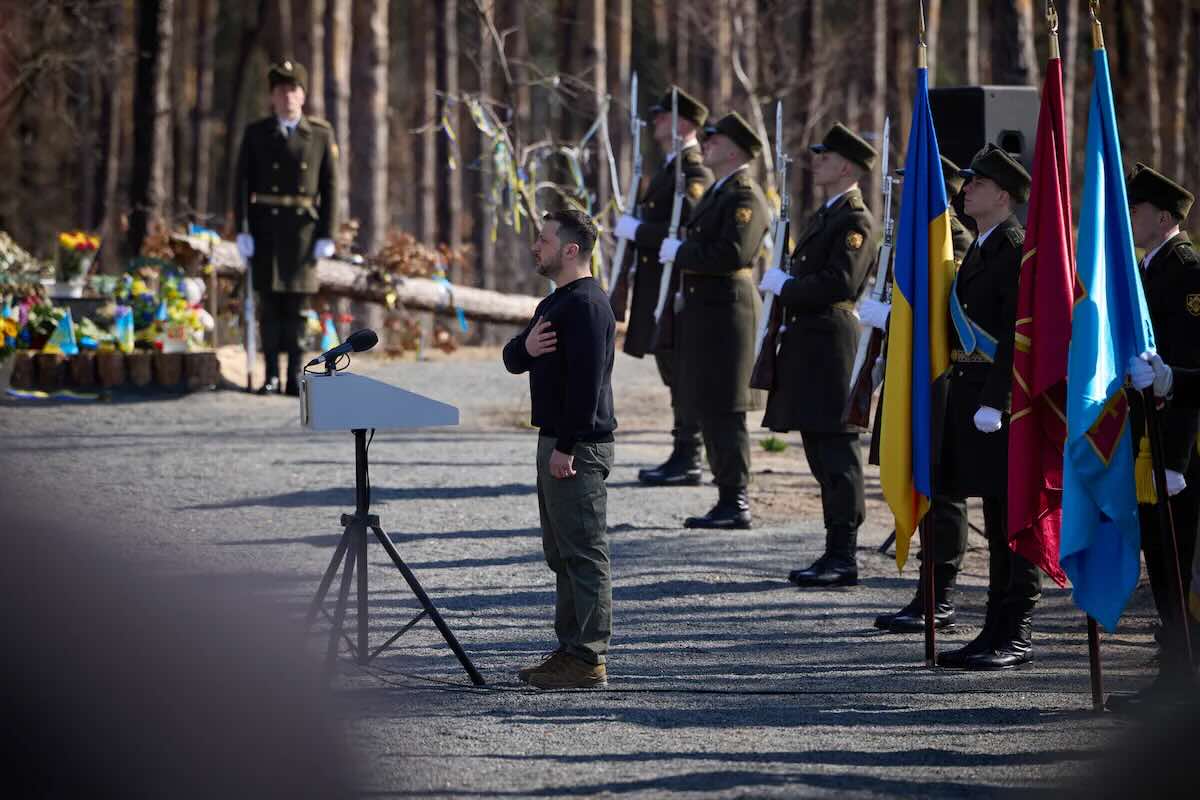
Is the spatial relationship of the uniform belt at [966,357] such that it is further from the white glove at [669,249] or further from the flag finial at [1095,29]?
the white glove at [669,249]

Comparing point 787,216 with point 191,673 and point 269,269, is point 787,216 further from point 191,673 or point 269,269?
point 269,269

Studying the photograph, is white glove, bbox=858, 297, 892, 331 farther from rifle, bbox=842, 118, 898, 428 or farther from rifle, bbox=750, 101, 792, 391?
rifle, bbox=750, 101, 792, 391

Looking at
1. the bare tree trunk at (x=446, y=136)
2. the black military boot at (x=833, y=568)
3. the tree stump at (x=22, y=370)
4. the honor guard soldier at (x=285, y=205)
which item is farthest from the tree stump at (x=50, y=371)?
the bare tree trunk at (x=446, y=136)

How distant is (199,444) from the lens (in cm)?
1180

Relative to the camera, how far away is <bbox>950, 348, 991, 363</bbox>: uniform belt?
22.1 feet

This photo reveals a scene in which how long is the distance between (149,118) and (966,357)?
16350mm

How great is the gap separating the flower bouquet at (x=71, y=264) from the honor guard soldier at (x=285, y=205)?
1801 millimetres

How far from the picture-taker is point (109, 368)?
551 inches

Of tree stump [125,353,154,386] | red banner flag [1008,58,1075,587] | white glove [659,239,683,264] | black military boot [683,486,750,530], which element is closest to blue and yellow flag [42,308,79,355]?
tree stump [125,353,154,386]

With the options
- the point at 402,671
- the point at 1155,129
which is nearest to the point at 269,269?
the point at 402,671

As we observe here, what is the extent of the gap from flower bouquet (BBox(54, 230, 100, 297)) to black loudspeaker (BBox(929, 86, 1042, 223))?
8.17m

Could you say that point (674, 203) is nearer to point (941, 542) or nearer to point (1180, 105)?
point (941, 542)

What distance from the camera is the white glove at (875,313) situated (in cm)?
754

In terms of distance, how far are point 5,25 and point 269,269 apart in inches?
635
